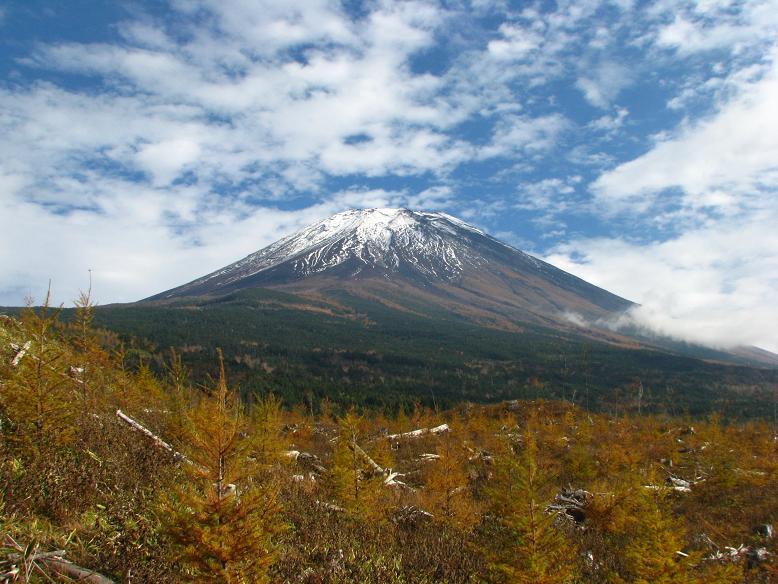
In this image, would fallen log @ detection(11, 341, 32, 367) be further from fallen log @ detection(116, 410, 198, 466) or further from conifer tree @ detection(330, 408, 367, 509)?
conifer tree @ detection(330, 408, 367, 509)

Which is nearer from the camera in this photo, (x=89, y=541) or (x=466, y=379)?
(x=89, y=541)

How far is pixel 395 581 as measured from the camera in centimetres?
598

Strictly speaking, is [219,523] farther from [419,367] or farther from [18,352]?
[419,367]

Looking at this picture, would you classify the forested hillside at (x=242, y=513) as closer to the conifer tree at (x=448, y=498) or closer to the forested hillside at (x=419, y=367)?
the conifer tree at (x=448, y=498)

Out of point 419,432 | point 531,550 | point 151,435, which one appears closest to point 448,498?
point 531,550

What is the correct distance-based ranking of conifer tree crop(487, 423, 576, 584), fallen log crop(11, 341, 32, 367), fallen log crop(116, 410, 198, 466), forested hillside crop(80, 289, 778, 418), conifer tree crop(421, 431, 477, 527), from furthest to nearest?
forested hillside crop(80, 289, 778, 418), conifer tree crop(421, 431, 477, 527), fallen log crop(11, 341, 32, 367), fallen log crop(116, 410, 198, 466), conifer tree crop(487, 423, 576, 584)

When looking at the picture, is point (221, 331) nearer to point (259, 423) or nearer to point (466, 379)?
point (466, 379)

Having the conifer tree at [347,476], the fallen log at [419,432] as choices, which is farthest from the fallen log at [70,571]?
the fallen log at [419,432]

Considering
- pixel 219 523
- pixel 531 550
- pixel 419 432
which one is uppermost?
pixel 219 523

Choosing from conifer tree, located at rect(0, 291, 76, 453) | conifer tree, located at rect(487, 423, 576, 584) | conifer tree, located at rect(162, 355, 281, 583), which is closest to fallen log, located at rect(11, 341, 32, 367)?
conifer tree, located at rect(0, 291, 76, 453)

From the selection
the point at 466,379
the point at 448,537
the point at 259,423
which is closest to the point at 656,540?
the point at 448,537

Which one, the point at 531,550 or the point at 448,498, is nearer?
the point at 531,550

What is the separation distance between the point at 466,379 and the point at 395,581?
450 ft

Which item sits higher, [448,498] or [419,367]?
[448,498]
